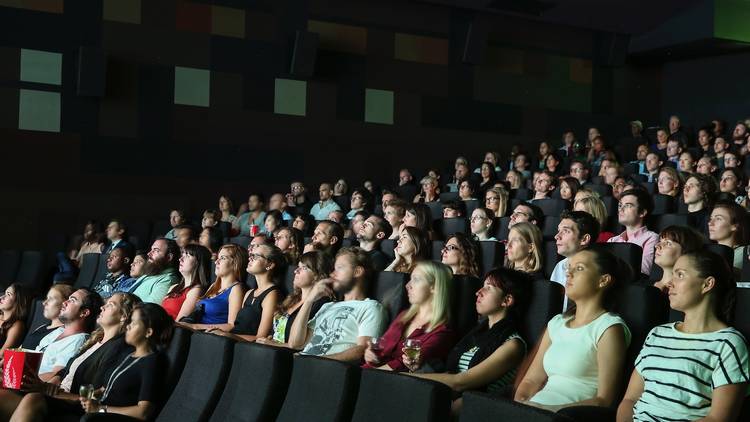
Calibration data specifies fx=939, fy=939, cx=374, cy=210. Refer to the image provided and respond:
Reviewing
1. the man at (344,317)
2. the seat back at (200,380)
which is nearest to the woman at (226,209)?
the man at (344,317)

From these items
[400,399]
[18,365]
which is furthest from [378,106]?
[400,399]

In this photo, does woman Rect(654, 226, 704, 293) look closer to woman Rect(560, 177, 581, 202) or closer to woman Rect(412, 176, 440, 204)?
woman Rect(560, 177, 581, 202)

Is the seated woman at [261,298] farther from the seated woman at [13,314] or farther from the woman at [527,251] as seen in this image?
the seated woman at [13,314]

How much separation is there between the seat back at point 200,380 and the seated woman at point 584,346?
0.61 m

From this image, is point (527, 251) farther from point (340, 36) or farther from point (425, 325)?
point (340, 36)

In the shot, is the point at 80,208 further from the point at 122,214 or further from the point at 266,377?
the point at 266,377

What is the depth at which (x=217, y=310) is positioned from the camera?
10.0 feet

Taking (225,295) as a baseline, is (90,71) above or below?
above

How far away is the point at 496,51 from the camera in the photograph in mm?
7184

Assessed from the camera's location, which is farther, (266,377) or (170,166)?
(170,166)

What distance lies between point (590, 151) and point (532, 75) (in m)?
1.41

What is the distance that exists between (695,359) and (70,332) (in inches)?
78.1

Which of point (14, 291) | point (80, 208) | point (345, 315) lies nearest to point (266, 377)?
point (345, 315)

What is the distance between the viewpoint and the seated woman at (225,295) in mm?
3025
